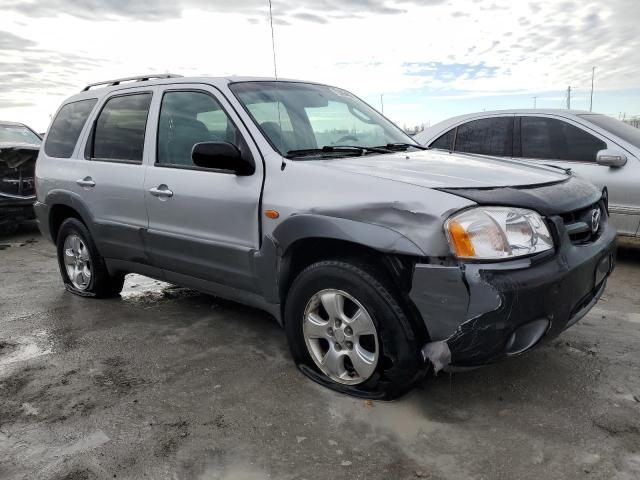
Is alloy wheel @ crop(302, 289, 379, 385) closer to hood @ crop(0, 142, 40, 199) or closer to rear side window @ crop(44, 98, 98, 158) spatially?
rear side window @ crop(44, 98, 98, 158)

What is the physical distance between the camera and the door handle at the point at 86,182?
452 centimetres

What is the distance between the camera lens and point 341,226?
2777mm

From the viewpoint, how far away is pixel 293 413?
2857 millimetres

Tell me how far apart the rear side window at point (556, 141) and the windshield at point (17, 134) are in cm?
762

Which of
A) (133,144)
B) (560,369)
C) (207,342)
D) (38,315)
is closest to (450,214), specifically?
(560,369)

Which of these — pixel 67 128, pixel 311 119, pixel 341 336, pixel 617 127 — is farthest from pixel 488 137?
pixel 67 128

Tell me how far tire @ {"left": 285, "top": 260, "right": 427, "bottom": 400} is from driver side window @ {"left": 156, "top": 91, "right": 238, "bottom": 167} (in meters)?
1.13

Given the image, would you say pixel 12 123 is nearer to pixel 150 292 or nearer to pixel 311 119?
pixel 150 292

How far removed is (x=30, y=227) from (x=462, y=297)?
878 cm

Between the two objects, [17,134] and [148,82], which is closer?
[148,82]

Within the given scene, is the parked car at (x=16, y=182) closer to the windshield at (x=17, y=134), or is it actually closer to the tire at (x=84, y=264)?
the windshield at (x=17, y=134)

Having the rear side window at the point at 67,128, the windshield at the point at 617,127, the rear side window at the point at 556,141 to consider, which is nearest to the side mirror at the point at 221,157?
the rear side window at the point at 67,128

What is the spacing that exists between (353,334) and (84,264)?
10.3 ft

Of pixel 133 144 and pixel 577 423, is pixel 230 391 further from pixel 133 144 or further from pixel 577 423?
pixel 133 144
